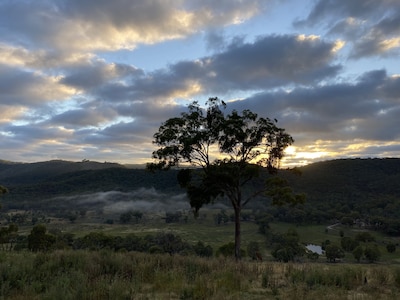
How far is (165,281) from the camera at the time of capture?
1002 centimetres

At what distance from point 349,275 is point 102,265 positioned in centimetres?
849

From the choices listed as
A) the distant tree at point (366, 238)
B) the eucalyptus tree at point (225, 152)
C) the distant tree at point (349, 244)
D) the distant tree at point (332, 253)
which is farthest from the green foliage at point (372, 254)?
the eucalyptus tree at point (225, 152)

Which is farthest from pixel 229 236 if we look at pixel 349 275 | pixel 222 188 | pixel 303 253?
pixel 349 275

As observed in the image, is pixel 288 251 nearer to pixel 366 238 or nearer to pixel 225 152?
pixel 366 238

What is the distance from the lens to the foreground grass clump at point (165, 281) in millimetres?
8297

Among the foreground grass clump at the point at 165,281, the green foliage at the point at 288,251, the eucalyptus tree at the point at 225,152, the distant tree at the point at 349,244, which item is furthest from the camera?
the distant tree at the point at 349,244

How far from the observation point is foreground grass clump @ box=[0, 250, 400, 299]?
27.2 feet

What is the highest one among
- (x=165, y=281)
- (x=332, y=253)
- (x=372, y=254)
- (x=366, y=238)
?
(x=165, y=281)

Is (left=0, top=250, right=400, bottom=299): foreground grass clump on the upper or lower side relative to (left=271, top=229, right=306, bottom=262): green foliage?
upper

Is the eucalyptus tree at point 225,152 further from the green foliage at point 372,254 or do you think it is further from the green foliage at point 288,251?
the green foliage at point 372,254

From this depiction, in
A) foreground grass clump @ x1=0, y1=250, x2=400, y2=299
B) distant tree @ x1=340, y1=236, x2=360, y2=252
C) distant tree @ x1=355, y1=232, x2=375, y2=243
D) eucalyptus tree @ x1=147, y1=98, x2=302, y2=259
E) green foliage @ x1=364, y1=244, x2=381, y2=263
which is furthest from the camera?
distant tree @ x1=355, y1=232, x2=375, y2=243

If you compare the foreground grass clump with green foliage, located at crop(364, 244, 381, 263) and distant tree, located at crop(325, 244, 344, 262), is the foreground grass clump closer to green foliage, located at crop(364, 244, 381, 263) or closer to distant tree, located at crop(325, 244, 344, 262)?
distant tree, located at crop(325, 244, 344, 262)

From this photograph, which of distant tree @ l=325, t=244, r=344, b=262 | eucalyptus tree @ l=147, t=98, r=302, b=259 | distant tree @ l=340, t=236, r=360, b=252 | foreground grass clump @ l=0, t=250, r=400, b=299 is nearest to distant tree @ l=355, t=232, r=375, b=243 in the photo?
distant tree @ l=340, t=236, r=360, b=252

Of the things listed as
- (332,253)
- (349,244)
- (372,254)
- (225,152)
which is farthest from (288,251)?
(225,152)
